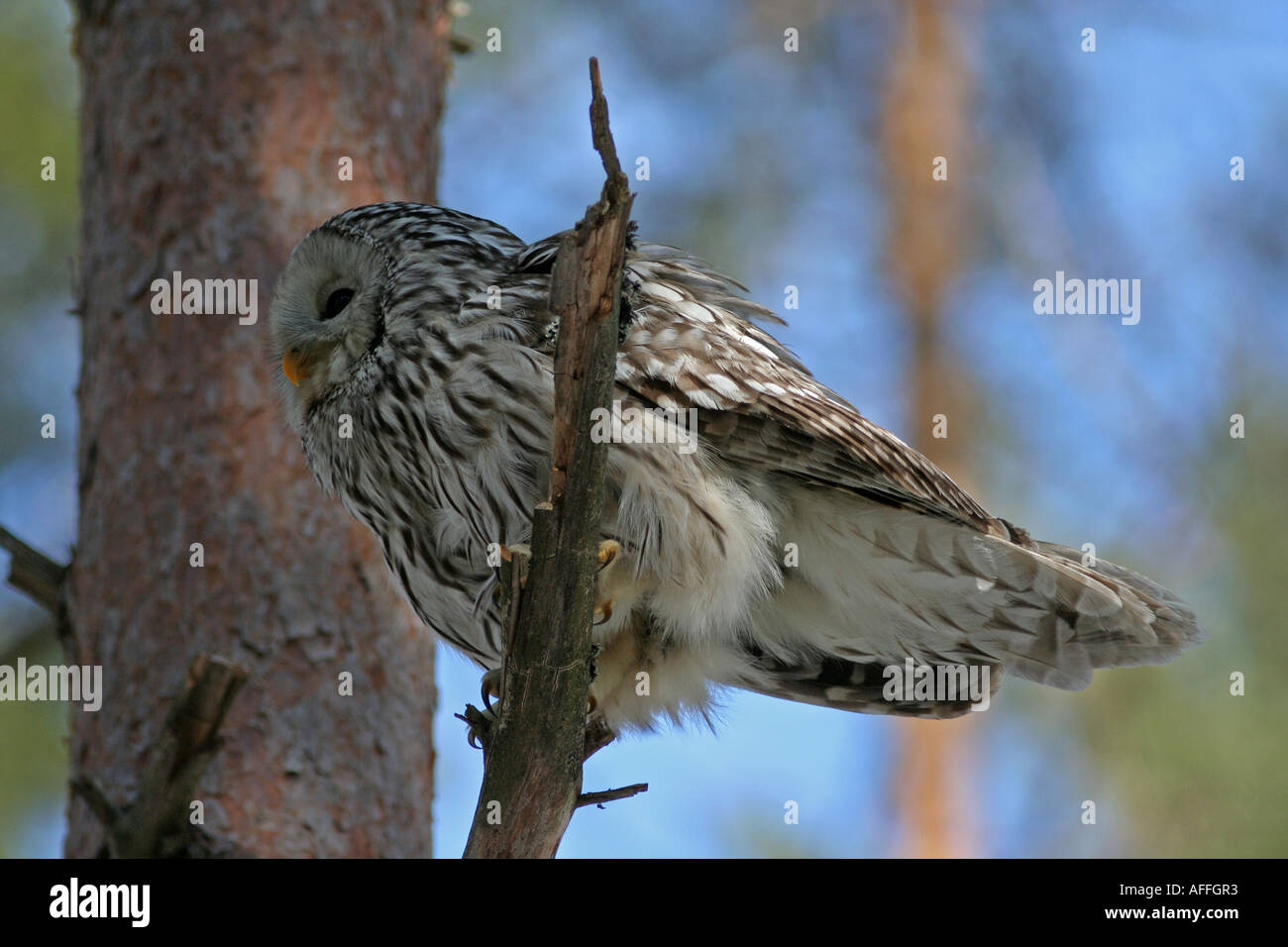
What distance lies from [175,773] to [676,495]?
53.9 inches

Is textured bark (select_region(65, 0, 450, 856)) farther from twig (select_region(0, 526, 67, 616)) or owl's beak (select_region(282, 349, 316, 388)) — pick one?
owl's beak (select_region(282, 349, 316, 388))

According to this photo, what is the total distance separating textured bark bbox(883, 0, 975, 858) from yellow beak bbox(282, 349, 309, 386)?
444 centimetres

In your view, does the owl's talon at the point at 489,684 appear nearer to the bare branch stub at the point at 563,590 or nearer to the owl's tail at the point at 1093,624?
the bare branch stub at the point at 563,590

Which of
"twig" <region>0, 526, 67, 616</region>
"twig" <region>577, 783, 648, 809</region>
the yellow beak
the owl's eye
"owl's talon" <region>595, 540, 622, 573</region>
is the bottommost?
"twig" <region>577, 783, 648, 809</region>

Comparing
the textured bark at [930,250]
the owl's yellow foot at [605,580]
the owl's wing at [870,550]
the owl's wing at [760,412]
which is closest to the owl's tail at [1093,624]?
the owl's wing at [870,550]

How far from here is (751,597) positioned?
11.0 ft

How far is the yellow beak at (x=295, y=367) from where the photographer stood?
361cm

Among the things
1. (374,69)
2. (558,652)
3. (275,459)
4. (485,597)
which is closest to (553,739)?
(558,652)

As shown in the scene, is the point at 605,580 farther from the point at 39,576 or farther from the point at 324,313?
the point at 39,576

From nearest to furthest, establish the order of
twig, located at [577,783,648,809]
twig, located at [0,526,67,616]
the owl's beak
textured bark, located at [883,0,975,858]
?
twig, located at [577,783,648,809] < the owl's beak < twig, located at [0,526,67,616] < textured bark, located at [883,0,975,858]

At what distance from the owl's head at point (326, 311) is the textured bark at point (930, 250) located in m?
4.35

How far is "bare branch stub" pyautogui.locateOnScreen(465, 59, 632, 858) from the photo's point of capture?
226 centimetres

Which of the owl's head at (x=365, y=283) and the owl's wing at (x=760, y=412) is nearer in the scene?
the owl's wing at (x=760, y=412)

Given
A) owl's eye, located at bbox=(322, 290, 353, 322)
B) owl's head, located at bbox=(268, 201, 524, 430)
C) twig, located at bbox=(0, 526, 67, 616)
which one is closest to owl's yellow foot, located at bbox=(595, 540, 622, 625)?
owl's head, located at bbox=(268, 201, 524, 430)
